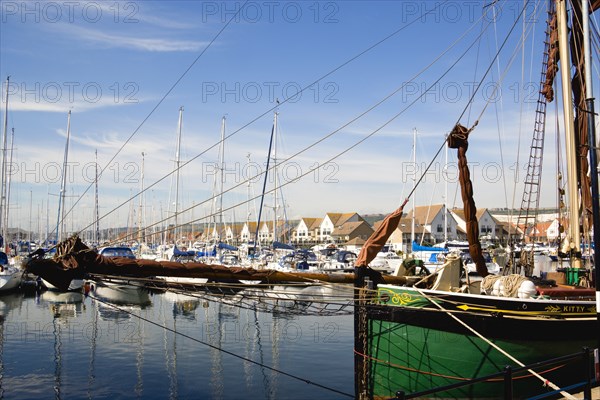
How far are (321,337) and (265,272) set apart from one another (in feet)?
48.9

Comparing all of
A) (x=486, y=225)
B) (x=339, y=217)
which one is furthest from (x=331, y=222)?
(x=486, y=225)

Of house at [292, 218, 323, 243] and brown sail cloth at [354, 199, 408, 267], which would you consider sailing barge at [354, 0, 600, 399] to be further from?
house at [292, 218, 323, 243]

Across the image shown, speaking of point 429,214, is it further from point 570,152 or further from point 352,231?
point 570,152

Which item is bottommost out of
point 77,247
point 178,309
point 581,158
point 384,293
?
point 178,309

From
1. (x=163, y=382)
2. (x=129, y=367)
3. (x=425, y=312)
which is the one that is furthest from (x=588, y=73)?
(x=129, y=367)

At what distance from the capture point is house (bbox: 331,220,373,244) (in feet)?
375

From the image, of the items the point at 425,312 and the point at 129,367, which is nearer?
the point at 425,312

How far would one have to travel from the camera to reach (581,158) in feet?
54.6

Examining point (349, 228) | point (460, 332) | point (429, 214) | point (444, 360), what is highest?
point (429, 214)

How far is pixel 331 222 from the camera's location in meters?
124

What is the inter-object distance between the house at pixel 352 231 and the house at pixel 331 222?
91.9 inches

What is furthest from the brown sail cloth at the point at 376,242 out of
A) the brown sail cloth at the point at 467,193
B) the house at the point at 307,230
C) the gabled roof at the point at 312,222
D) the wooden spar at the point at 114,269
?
the gabled roof at the point at 312,222

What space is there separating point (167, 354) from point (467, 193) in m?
13.4

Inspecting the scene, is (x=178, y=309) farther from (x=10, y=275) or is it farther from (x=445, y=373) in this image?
(x=445, y=373)
